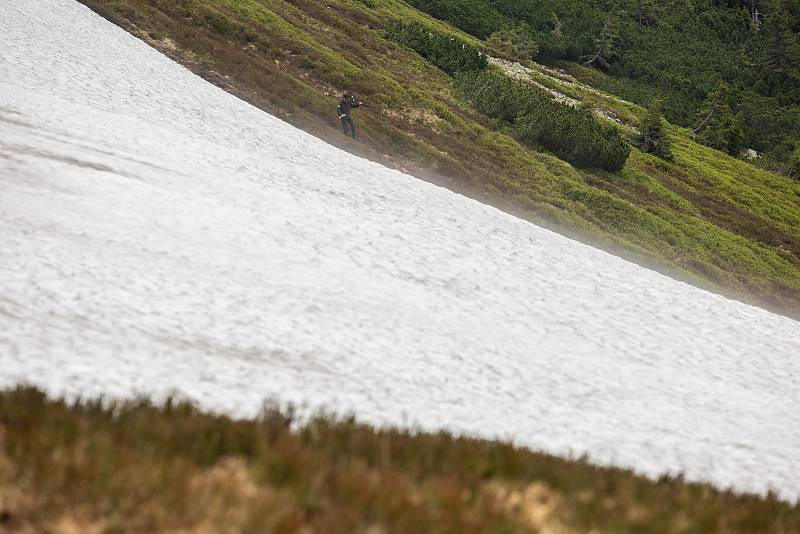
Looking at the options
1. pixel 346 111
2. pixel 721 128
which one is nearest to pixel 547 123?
pixel 346 111

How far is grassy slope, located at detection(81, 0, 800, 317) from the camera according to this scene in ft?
112

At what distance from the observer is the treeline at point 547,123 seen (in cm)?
5028

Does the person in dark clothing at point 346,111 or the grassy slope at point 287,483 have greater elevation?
the person in dark clothing at point 346,111

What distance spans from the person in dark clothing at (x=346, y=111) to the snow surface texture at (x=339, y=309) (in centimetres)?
977

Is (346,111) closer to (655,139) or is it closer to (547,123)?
(547,123)

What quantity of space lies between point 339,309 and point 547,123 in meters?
41.5

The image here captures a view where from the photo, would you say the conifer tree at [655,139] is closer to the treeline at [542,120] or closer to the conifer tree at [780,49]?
the treeline at [542,120]

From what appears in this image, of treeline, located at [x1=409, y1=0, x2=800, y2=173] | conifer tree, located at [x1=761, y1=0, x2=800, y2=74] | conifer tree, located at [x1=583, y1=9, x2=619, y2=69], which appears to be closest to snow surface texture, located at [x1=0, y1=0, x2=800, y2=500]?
treeline, located at [x1=409, y1=0, x2=800, y2=173]

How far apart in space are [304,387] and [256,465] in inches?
163

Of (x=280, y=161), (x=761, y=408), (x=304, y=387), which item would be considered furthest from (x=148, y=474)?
(x=280, y=161)

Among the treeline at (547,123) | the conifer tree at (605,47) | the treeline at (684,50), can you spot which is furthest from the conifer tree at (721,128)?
the treeline at (547,123)

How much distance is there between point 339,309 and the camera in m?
11.9

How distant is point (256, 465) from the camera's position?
4562mm

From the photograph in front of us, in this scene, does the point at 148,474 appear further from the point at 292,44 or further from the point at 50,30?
the point at 292,44
